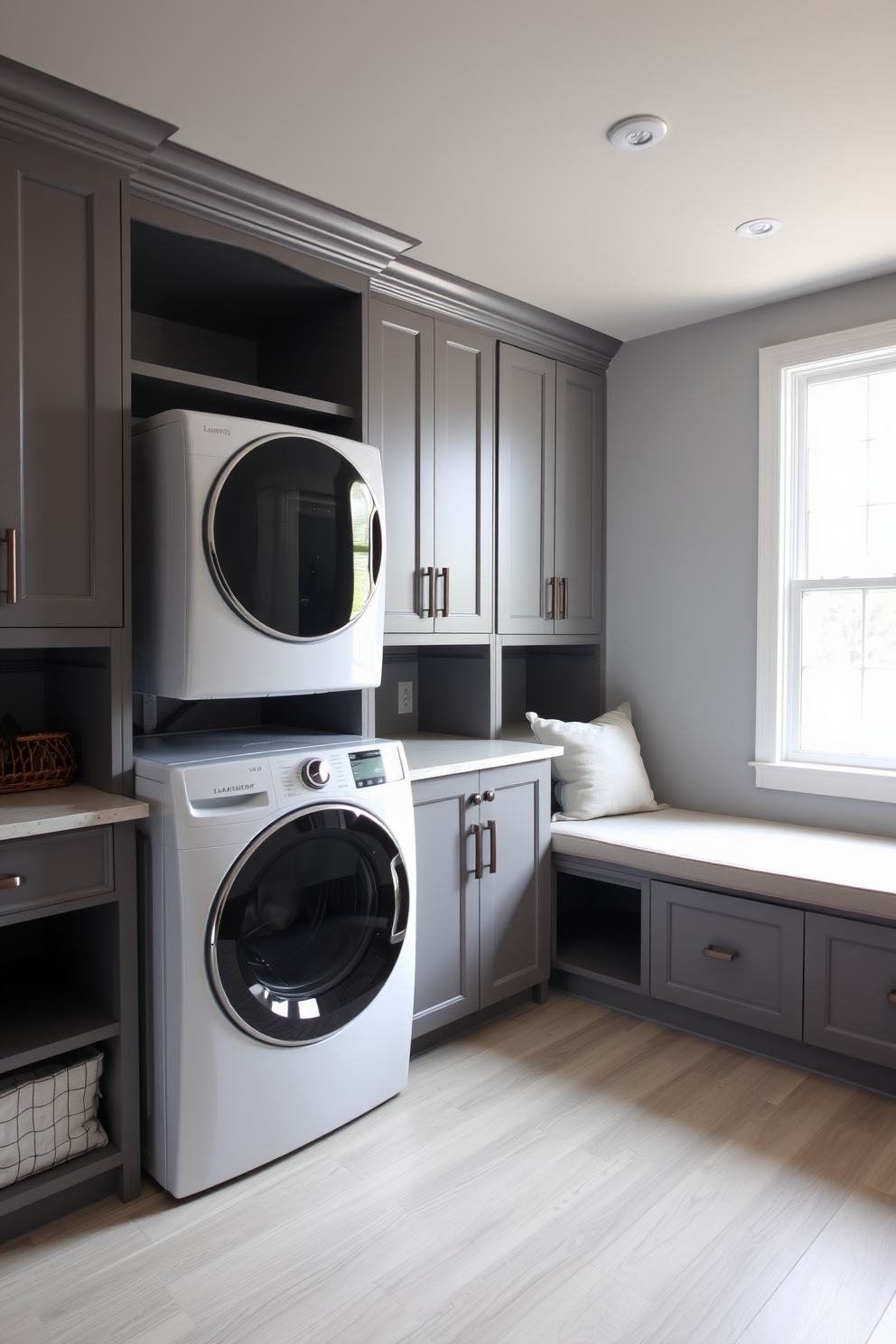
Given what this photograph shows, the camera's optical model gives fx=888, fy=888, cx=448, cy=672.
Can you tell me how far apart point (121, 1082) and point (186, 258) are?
6.76ft

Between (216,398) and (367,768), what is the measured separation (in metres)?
1.07

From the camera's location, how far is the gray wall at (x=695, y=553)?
3.30 metres

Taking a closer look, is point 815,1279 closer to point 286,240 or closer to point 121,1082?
point 121,1082

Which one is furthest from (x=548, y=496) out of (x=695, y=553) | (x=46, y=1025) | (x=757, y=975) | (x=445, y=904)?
(x=46, y=1025)

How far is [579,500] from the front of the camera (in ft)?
11.9

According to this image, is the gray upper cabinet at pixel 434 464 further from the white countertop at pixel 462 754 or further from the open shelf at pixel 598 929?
the open shelf at pixel 598 929

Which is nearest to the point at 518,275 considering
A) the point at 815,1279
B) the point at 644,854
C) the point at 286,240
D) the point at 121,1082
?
the point at 286,240

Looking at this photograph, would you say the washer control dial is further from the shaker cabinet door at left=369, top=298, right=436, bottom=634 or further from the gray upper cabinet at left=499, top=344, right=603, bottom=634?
A: the gray upper cabinet at left=499, top=344, right=603, bottom=634

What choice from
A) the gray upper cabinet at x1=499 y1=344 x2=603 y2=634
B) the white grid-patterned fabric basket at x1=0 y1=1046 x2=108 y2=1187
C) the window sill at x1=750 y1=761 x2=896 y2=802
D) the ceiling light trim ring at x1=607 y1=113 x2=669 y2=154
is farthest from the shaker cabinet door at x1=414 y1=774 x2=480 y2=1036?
the ceiling light trim ring at x1=607 y1=113 x2=669 y2=154

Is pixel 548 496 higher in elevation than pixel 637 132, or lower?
lower

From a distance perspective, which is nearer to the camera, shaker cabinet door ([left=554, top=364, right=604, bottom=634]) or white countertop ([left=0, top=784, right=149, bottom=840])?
white countertop ([left=0, top=784, right=149, bottom=840])

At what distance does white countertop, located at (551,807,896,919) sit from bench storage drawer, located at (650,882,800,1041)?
0.25ft

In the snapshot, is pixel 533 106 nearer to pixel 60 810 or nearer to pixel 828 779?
pixel 60 810

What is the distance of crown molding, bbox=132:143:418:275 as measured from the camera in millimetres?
2143
